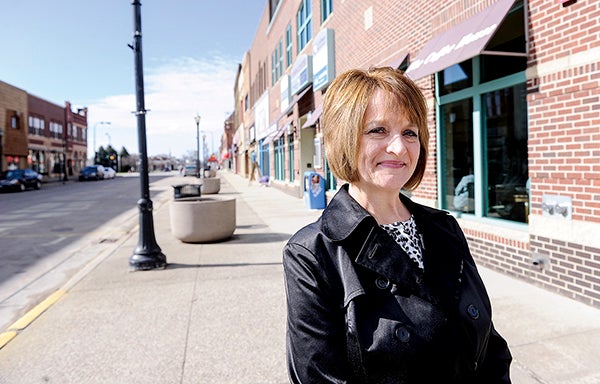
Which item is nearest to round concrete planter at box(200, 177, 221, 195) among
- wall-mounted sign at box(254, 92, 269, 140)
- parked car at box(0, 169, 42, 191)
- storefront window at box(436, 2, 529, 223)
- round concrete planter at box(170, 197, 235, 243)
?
wall-mounted sign at box(254, 92, 269, 140)

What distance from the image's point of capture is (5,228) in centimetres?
1202

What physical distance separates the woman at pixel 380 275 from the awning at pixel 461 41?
4.11 meters

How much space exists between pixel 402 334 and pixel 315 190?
12479mm

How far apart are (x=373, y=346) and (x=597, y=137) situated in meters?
4.34

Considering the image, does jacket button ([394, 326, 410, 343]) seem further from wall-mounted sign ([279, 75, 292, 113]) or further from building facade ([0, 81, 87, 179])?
building facade ([0, 81, 87, 179])

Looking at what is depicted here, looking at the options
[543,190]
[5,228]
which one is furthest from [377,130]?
[5,228]

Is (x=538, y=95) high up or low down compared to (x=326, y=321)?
up

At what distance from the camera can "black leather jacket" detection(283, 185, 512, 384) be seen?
1445 millimetres

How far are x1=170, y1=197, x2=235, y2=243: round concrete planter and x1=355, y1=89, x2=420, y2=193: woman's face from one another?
7355mm

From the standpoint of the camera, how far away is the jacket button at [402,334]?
1.43 meters

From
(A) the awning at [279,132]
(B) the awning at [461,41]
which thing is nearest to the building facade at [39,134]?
(A) the awning at [279,132]

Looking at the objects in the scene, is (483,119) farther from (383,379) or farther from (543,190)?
(383,379)

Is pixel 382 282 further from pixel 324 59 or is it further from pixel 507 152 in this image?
pixel 324 59

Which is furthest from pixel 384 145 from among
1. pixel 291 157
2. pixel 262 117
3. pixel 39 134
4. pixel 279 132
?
pixel 39 134
